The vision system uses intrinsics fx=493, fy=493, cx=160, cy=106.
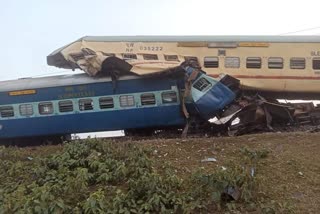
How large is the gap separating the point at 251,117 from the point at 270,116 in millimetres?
732

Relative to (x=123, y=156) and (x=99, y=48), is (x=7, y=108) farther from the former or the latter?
(x=123, y=156)

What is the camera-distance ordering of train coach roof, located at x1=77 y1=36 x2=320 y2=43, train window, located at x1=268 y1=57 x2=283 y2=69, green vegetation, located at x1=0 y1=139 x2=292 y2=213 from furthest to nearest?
train coach roof, located at x1=77 y1=36 x2=320 y2=43, train window, located at x1=268 y1=57 x2=283 y2=69, green vegetation, located at x1=0 y1=139 x2=292 y2=213

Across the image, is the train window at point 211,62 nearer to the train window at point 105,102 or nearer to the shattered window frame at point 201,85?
the shattered window frame at point 201,85

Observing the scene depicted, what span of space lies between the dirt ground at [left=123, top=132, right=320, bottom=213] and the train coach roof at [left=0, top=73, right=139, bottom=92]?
5.95 meters

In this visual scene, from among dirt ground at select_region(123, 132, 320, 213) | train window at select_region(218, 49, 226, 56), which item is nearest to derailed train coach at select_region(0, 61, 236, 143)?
train window at select_region(218, 49, 226, 56)

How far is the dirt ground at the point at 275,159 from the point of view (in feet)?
27.4

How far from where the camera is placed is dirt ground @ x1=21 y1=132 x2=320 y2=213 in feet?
27.4

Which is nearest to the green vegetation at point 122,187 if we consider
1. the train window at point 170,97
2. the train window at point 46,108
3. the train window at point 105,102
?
the train window at point 170,97

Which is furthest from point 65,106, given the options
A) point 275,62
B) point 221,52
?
point 275,62

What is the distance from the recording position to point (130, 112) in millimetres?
17125

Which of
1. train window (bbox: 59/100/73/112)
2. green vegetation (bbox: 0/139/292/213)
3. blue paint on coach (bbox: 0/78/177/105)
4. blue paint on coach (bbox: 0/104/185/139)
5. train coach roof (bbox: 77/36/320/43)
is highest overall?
train coach roof (bbox: 77/36/320/43)

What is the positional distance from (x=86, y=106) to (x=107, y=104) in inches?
29.8

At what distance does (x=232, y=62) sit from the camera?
18438 mm

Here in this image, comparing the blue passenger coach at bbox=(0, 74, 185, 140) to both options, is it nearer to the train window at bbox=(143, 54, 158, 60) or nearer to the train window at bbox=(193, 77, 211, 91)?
Result: the train window at bbox=(193, 77, 211, 91)
